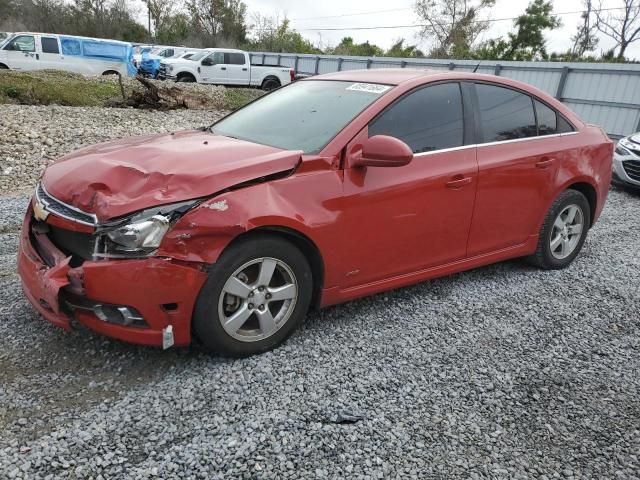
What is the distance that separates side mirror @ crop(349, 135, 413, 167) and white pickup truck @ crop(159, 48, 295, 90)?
1965 cm

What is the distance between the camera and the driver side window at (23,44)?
18.1 metres

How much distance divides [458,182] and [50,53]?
19.7 m

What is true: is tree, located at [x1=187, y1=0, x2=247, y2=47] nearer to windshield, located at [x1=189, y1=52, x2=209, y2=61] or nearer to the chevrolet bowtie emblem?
windshield, located at [x1=189, y1=52, x2=209, y2=61]

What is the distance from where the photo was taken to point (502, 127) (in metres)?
3.95

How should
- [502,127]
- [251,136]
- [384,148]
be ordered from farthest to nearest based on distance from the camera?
[502,127], [251,136], [384,148]

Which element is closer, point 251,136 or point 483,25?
point 251,136

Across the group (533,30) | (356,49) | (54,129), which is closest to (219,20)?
(356,49)

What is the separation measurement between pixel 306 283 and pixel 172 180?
95 centimetres

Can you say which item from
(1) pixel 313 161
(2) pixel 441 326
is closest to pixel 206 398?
(1) pixel 313 161

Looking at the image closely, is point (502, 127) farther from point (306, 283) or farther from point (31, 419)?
point (31, 419)

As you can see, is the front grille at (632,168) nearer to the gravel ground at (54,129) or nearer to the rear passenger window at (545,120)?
the rear passenger window at (545,120)

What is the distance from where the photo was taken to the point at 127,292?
253cm

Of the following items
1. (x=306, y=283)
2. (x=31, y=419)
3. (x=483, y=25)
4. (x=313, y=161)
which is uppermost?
(x=483, y=25)

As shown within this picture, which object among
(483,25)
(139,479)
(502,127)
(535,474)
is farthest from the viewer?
(483,25)
